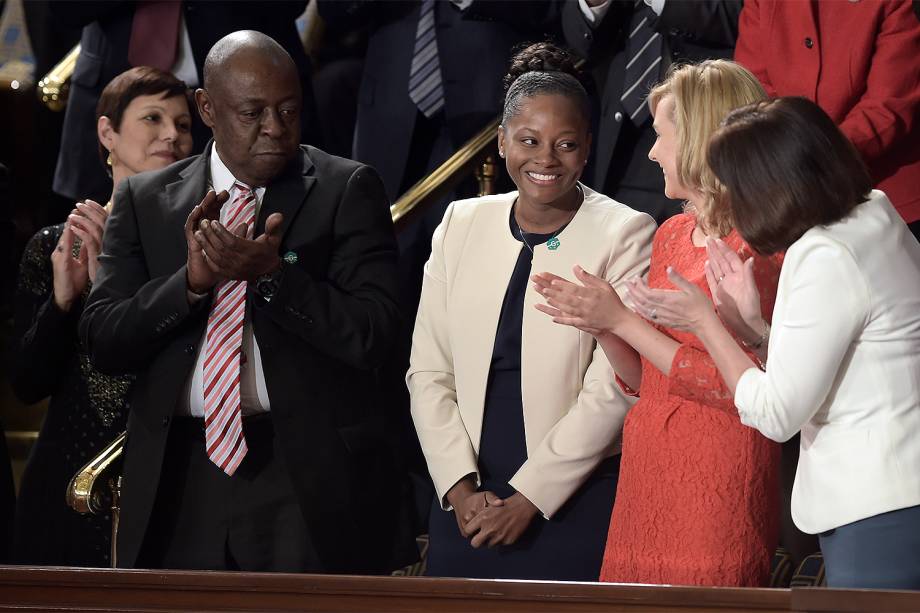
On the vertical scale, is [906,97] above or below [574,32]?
below

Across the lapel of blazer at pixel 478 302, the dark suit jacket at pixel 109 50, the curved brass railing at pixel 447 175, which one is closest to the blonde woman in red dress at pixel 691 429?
the lapel of blazer at pixel 478 302

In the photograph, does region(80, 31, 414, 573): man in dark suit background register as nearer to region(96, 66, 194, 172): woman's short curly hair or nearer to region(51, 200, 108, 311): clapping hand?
region(51, 200, 108, 311): clapping hand

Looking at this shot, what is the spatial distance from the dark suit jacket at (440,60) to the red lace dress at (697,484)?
177 cm

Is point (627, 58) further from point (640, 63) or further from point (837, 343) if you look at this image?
point (837, 343)

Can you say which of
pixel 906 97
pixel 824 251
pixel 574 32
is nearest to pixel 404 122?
pixel 574 32

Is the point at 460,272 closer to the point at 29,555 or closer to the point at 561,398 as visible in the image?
the point at 561,398

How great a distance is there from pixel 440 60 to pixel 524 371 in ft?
5.60

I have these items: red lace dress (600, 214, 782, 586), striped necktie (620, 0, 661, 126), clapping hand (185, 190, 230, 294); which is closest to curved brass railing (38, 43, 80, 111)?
striped necktie (620, 0, 661, 126)

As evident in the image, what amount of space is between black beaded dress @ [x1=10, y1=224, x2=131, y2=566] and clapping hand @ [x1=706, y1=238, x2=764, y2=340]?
1741mm

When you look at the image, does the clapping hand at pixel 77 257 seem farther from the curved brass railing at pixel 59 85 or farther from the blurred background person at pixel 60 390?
the curved brass railing at pixel 59 85

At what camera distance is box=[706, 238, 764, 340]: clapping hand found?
2.60m

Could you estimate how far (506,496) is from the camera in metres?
3.11

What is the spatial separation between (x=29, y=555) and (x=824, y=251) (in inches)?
98.6

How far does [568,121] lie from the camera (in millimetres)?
3215
